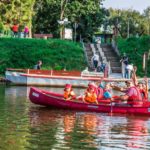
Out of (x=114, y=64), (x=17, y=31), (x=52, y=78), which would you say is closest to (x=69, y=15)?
(x=17, y=31)

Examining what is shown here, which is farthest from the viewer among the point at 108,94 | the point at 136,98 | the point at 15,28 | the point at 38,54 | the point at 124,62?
the point at 15,28

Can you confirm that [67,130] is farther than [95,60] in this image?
No

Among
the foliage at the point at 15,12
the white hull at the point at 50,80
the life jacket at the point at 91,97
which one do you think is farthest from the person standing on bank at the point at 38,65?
the life jacket at the point at 91,97

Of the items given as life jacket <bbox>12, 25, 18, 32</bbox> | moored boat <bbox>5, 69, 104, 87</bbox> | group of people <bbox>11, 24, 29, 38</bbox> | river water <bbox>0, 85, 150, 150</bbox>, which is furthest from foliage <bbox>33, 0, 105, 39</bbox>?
river water <bbox>0, 85, 150, 150</bbox>

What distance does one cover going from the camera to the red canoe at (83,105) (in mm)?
29500

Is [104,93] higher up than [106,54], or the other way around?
[106,54]

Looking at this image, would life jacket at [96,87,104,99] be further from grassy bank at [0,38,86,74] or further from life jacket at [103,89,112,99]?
grassy bank at [0,38,86,74]

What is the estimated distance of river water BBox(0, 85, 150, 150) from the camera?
1994 centimetres

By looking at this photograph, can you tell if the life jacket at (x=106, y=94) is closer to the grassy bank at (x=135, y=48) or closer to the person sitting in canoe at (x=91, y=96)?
the person sitting in canoe at (x=91, y=96)

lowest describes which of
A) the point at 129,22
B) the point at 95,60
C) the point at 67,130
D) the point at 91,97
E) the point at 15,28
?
the point at 67,130

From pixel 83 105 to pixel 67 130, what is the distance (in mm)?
7057

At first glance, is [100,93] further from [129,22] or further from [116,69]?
[129,22]

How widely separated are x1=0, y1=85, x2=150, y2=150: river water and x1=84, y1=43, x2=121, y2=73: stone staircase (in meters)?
24.5

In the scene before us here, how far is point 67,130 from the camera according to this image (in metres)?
23.2
